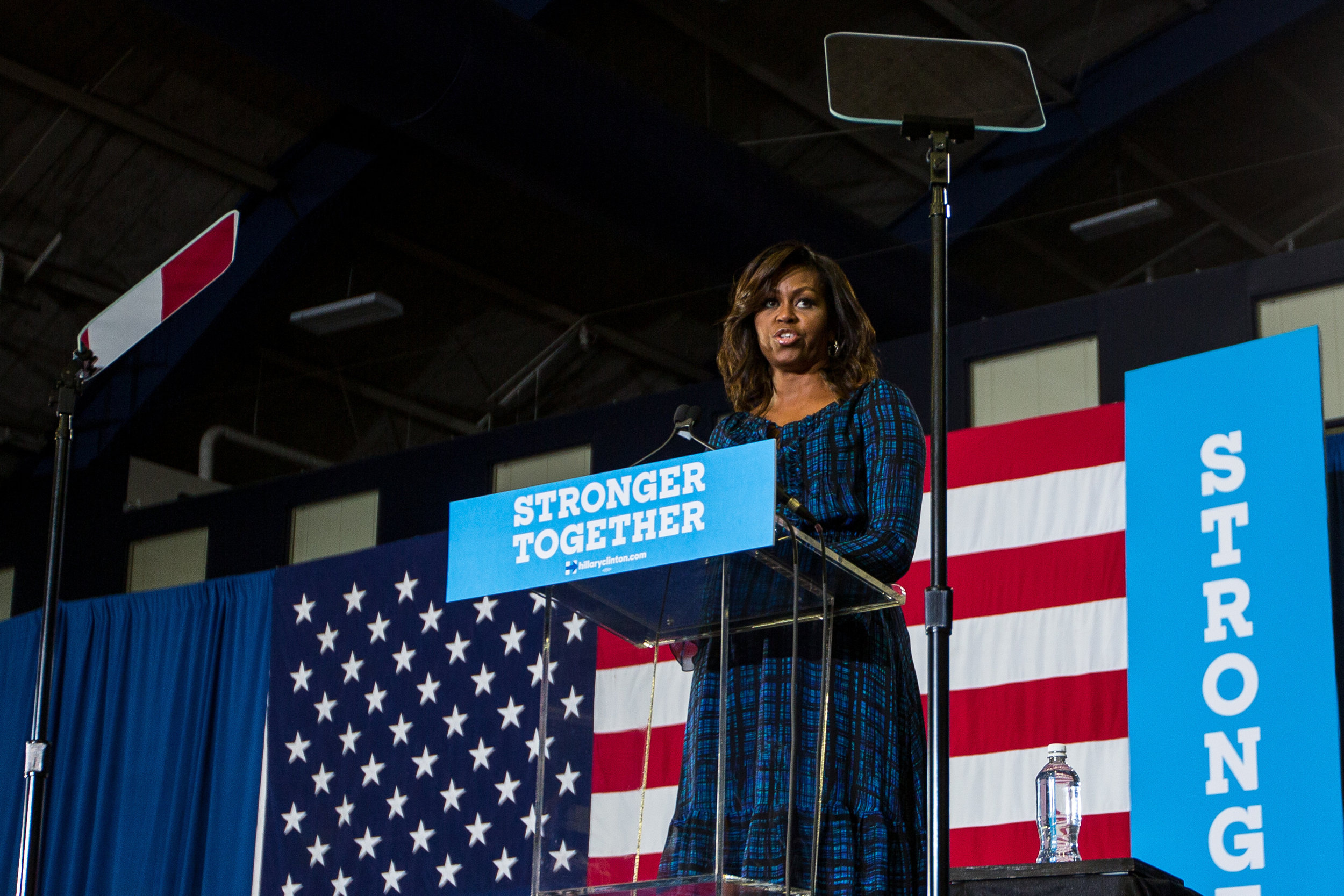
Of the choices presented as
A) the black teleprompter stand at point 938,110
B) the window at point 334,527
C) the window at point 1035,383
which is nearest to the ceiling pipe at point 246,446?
the window at point 334,527

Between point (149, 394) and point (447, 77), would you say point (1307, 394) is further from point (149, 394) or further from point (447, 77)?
point (149, 394)

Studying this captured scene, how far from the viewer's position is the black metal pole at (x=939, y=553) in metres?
1.69

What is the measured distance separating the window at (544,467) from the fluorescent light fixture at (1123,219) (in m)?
2.42

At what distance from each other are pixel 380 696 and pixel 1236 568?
3.48m

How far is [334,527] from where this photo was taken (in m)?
8.16

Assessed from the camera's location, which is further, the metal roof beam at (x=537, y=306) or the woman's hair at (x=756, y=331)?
the metal roof beam at (x=537, y=306)

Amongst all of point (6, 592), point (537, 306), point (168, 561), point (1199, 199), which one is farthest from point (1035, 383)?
point (6, 592)

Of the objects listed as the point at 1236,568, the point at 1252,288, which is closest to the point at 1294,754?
the point at 1236,568

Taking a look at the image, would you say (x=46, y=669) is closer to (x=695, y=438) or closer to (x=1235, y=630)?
(x=695, y=438)

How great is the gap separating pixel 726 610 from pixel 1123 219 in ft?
20.2

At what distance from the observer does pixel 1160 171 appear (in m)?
8.31

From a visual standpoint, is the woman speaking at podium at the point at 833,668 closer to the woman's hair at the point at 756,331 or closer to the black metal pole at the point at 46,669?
the woman's hair at the point at 756,331

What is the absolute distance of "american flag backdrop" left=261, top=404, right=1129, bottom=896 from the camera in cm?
515

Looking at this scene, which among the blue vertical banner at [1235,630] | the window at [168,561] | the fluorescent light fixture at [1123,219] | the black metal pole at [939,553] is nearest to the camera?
the black metal pole at [939,553]
